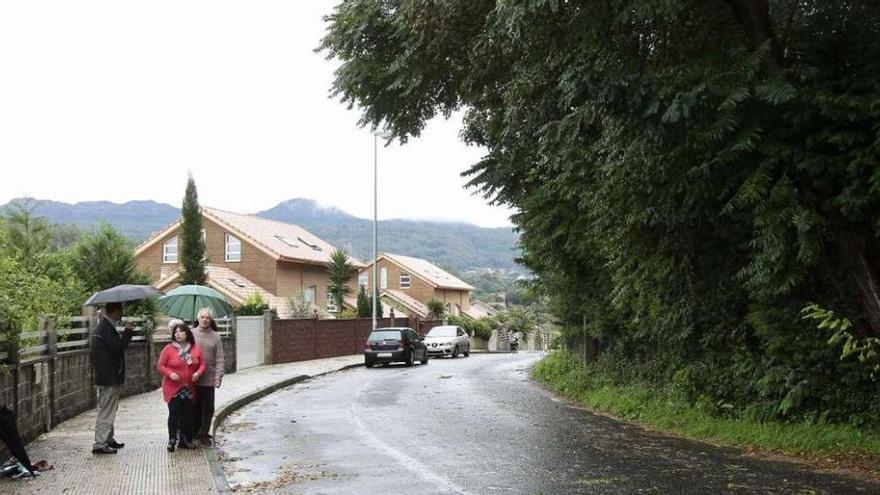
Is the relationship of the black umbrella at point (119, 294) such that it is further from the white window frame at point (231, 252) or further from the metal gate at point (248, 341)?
the white window frame at point (231, 252)

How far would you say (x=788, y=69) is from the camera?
28.9 feet

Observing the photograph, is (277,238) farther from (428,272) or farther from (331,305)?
(428,272)

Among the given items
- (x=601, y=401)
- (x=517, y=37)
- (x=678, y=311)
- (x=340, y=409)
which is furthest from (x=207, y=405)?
(x=601, y=401)

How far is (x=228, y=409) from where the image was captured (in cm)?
1467

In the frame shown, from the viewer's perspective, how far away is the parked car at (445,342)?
3862cm

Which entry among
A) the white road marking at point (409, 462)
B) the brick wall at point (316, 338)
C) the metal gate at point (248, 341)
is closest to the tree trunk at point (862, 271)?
the white road marking at point (409, 462)

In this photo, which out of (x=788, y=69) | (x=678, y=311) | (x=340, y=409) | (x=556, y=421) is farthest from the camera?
(x=340, y=409)

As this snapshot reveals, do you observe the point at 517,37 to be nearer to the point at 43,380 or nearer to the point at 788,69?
the point at 788,69

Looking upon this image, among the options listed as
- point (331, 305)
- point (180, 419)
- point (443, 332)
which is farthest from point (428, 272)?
point (180, 419)

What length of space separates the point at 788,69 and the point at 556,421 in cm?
674

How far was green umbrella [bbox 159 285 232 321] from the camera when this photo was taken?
17.9m

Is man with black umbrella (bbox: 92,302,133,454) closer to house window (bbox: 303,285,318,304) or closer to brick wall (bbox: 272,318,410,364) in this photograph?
brick wall (bbox: 272,318,410,364)

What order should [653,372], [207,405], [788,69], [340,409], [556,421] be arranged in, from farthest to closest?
[340,409], [653,372], [556,421], [207,405], [788,69]

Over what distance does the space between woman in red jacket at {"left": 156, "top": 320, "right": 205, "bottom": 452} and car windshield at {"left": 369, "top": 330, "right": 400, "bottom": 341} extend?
19.7 meters
